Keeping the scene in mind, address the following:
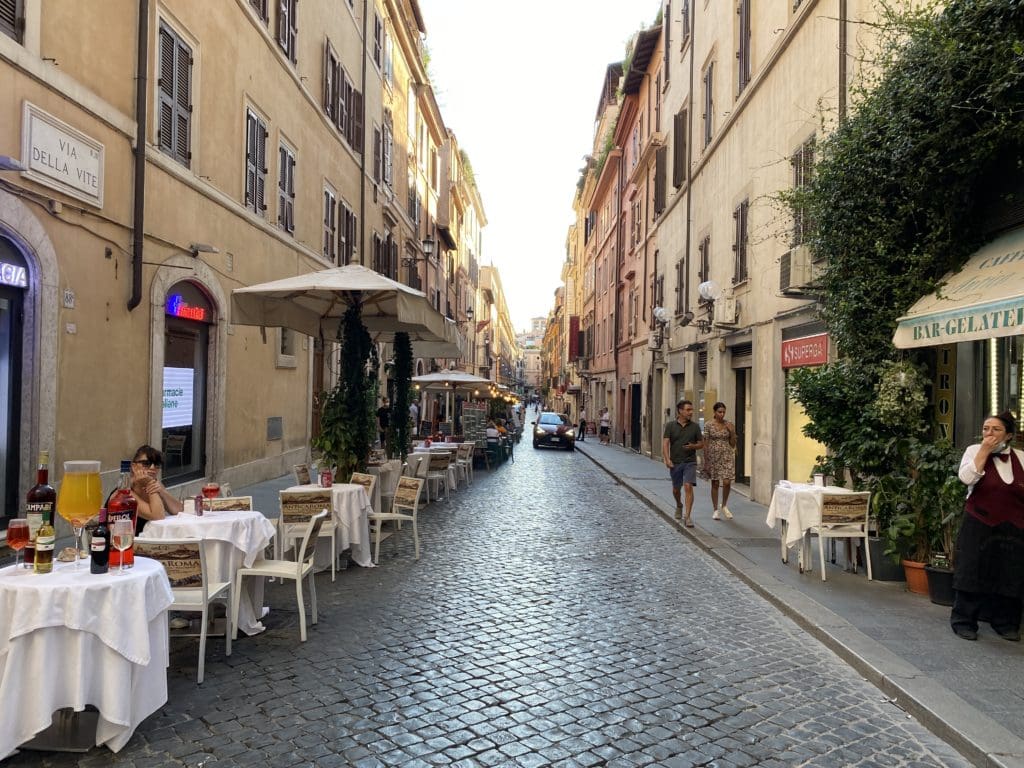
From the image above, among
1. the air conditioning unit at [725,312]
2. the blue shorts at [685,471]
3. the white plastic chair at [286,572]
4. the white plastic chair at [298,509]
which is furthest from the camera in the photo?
the air conditioning unit at [725,312]

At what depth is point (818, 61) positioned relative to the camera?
1074cm

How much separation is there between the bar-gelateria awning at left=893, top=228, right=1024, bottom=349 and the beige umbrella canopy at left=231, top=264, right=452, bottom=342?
5.36 meters

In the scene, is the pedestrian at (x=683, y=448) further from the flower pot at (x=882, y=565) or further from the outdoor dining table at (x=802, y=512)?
the flower pot at (x=882, y=565)

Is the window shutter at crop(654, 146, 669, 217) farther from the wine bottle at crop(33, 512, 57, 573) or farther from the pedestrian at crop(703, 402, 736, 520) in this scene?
the wine bottle at crop(33, 512, 57, 573)

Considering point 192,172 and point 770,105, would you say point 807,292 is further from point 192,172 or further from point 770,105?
point 192,172

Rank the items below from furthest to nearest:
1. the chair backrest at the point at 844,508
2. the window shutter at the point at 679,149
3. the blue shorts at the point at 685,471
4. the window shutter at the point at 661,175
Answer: the window shutter at the point at 661,175, the window shutter at the point at 679,149, the blue shorts at the point at 685,471, the chair backrest at the point at 844,508

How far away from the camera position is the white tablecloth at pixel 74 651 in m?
3.56

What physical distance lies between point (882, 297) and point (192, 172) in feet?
32.1

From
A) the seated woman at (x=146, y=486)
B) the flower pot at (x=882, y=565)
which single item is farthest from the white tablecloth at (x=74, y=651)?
the flower pot at (x=882, y=565)

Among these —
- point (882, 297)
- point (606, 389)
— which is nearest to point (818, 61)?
point (882, 297)

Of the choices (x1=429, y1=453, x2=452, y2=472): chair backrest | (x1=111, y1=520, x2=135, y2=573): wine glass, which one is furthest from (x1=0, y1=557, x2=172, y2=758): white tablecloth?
(x1=429, y1=453, x2=452, y2=472): chair backrest

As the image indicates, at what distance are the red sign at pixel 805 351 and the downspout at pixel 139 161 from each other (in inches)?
351

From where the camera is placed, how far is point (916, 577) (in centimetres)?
696

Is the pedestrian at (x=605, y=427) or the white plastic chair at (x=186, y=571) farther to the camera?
the pedestrian at (x=605, y=427)
